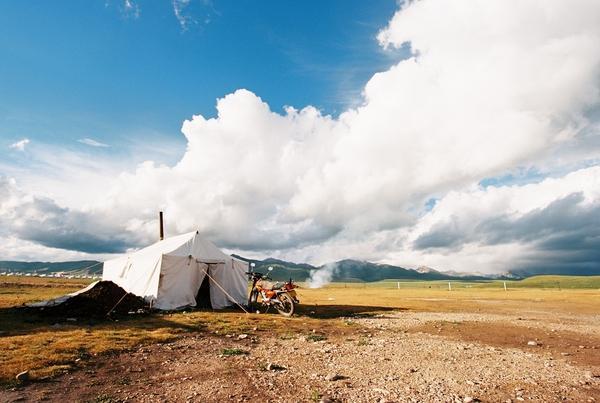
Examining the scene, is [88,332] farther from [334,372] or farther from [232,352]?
[334,372]

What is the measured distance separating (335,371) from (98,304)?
15575 mm

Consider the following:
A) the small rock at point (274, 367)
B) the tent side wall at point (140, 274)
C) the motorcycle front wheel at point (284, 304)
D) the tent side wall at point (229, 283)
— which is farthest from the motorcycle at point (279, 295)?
the small rock at point (274, 367)

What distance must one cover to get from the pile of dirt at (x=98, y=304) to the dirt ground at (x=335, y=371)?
7957mm

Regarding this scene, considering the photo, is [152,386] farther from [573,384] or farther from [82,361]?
[573,384]

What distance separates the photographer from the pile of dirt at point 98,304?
1878 centimetres

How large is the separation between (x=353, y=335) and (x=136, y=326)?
344 inches

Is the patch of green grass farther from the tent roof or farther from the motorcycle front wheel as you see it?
the tent roof

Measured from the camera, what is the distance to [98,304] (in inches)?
766

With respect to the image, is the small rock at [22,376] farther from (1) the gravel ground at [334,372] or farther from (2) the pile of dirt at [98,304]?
(2) the pile of dirt at [98,304]

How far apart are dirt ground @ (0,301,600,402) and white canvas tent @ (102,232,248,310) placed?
9.91 metres

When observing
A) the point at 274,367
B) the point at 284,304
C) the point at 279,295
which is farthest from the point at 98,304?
the point at 274,367

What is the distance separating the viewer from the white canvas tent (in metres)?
23.0

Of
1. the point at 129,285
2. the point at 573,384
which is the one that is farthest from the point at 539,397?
the point at 129,285

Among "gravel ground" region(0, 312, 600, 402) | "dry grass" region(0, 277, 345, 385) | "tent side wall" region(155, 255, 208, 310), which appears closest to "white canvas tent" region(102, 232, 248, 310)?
"tent side wall" region(155, 255, 208, 310)
